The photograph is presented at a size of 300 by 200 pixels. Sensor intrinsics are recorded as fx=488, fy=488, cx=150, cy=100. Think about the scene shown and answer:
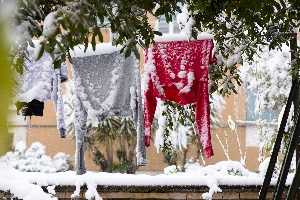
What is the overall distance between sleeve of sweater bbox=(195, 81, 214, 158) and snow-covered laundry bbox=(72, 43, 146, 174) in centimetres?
53

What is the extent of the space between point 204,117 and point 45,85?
4.41 ft

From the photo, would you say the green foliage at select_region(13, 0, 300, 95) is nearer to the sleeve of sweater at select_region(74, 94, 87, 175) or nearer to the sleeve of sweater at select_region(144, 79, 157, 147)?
the sleeve of sweater at select_region(144, 79, 157, 147)

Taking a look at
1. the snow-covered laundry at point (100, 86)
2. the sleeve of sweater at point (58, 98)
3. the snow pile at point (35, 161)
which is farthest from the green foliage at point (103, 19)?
the snow pile at point (35, 161)

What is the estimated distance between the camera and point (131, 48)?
6.36 feet

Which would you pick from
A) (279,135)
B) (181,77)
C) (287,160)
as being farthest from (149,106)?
(287,160)

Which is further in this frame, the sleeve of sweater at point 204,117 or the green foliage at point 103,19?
the sleeve of sweater at point 204,117

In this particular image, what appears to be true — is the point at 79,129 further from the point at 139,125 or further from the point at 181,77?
the point at 181,77

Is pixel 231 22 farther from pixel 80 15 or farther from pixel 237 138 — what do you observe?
pixel 237 138

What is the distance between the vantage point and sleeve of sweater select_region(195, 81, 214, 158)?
12.1 feet

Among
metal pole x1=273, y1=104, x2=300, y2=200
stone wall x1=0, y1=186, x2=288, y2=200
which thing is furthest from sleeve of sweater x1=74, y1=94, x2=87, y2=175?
metal pole x1=273, y1=104, x2=300, y2=200

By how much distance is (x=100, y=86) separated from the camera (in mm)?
3963

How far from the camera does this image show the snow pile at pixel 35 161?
12531 millimetres

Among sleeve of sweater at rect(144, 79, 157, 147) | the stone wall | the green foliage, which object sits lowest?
the stone wall

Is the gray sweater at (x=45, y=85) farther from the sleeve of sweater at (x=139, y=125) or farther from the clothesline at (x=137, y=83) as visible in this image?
the sleeve of sweater at (x=139, y=125)
